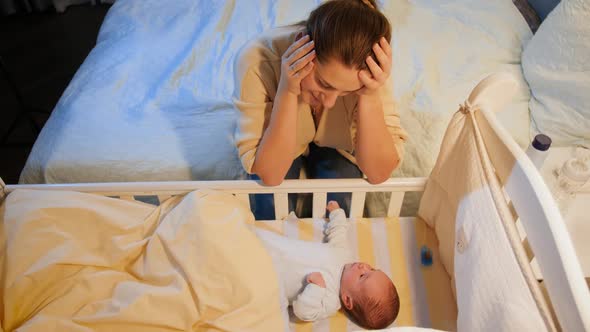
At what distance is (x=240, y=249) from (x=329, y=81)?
1.57 feet

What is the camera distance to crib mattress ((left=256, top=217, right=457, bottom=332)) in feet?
3.65

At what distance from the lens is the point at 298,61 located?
0.85m

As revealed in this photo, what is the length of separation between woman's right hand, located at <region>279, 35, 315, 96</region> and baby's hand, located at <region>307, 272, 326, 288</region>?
0.53m

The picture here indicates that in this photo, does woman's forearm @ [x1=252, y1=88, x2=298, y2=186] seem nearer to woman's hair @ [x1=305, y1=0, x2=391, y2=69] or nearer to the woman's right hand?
the woman's right hand

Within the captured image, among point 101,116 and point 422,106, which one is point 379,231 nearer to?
point 422,106

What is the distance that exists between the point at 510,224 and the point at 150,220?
906 millimetres

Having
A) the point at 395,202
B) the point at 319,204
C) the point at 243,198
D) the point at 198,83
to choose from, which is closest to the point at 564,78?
the point at 395,202

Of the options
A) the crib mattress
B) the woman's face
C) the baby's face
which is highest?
the woman's face

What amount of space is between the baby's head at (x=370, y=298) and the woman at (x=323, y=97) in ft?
0.90

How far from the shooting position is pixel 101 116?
4.88 feet

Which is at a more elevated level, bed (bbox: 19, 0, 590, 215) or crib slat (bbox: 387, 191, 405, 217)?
bed (bbox: 19, 0, 590, 215)

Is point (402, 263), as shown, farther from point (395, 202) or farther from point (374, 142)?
point (374, 142)

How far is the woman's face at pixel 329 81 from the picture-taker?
32.1 inches

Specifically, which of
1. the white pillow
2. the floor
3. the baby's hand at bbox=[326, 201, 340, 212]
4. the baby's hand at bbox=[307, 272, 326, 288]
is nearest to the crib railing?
the baby's hand at bbox=[326, 201, 340, 212]
